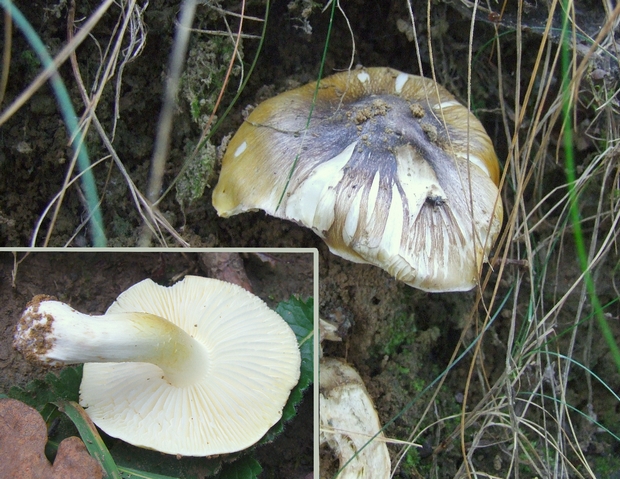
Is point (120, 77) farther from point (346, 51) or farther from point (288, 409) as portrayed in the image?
point (288, 409)

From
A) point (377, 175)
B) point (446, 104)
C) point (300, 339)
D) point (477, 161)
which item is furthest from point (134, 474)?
point (446, 104)

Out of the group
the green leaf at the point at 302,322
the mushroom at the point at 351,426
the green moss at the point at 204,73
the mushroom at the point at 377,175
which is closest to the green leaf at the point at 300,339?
the green leaf at the point at 302,322

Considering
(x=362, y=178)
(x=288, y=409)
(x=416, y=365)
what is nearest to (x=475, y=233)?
(x=362, y=178)

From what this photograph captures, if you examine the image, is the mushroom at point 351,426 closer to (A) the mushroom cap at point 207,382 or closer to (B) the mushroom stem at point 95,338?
(A) the mushroom cap at point 207,382

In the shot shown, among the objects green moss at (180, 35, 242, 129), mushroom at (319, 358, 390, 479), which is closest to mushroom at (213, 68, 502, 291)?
green moss at (180, 35, 242, 129)

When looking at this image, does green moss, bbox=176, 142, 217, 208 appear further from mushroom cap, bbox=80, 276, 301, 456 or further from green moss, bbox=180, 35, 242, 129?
mushroom cap, bbox=80, 276, 301, 456

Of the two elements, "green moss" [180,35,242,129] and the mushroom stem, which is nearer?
the mushroom stem
